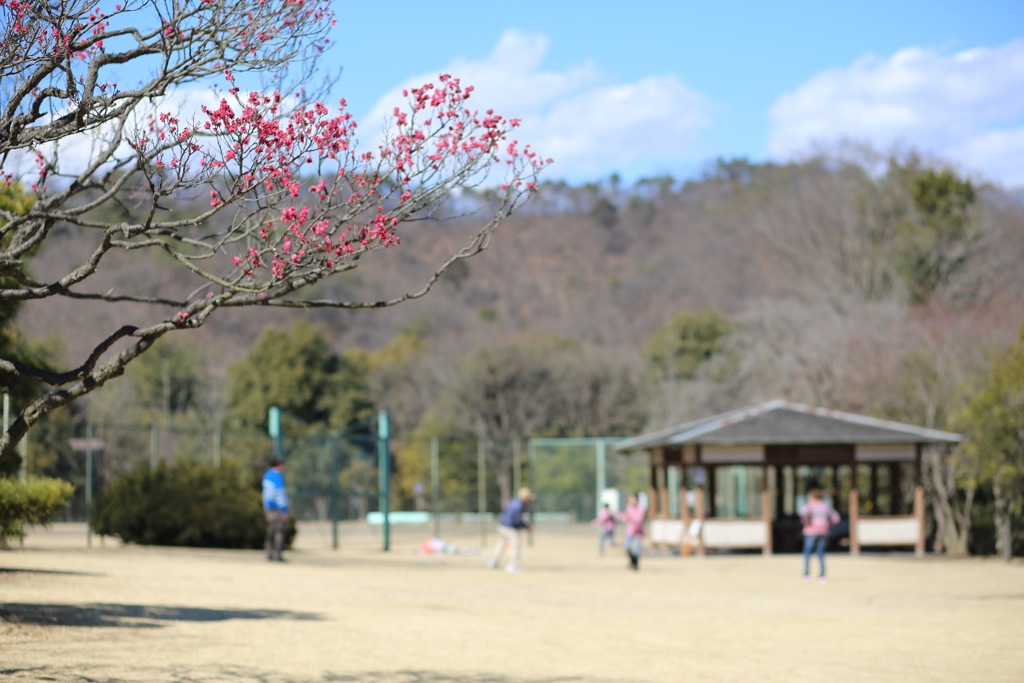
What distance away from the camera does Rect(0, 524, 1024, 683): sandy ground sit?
38.2 feet

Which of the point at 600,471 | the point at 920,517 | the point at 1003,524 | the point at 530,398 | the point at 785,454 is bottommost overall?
the point at 1003,524

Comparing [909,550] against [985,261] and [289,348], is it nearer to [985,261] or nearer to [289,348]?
[985,261]

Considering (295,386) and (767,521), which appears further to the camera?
(295,386)

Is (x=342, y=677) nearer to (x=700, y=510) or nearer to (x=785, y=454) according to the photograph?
(x=700, y=510)

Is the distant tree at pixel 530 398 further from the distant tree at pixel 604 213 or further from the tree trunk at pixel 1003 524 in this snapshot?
the distant tree at pixel 604 213

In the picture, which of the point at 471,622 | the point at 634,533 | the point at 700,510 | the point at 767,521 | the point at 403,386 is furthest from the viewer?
the point at 403,386

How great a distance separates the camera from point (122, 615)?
13812 mm

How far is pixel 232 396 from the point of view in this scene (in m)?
61.2

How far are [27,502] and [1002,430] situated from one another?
69.1 feet

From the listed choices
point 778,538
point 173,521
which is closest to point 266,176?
point 173,521

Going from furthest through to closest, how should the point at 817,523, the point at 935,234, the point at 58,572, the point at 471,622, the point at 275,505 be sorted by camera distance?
1. the point at 935,234
2. the point at 817,523
3. the point at 275,505
4. the point at 58,572
5. the point at 471,622

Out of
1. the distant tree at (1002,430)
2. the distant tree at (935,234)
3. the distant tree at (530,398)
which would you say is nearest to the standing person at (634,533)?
the distant tree at (1002,430)

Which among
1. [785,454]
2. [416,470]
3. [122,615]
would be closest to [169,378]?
[416,470]

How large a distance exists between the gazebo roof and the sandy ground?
18.4 ft
